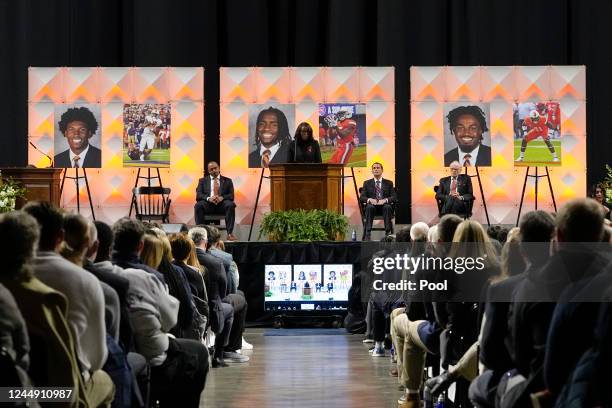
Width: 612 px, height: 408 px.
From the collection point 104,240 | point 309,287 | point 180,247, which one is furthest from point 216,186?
point 104,240

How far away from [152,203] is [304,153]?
2381 millimetres

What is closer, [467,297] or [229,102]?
[467,297]

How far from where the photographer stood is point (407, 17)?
55.3ft

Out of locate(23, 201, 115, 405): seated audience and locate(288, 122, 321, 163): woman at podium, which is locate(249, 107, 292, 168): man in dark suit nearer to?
locate(288, 122, 321, 163): woman at podium

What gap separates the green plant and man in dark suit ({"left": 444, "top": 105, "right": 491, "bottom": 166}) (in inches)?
110

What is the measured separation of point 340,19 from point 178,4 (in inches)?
96.2

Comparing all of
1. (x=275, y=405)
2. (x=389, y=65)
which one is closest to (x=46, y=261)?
(x=275, y=405)

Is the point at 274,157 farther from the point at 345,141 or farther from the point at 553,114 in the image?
the point at 553,114

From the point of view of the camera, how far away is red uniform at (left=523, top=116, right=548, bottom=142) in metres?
15.4

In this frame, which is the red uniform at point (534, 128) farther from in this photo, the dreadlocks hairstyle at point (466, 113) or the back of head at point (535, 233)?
the back of head at point (535, 233)

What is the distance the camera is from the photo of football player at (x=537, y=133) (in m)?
15.3

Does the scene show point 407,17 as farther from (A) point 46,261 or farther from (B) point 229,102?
(A) point 46,261

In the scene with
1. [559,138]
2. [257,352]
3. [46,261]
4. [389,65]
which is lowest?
[257,352]

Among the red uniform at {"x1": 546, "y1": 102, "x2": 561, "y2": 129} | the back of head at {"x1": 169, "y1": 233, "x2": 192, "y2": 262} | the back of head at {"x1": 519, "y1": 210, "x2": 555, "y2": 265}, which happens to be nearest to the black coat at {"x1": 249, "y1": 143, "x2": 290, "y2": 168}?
the red uniform at {"x1": 546, "y1": 102, "x2": 561, "y2": 129}
